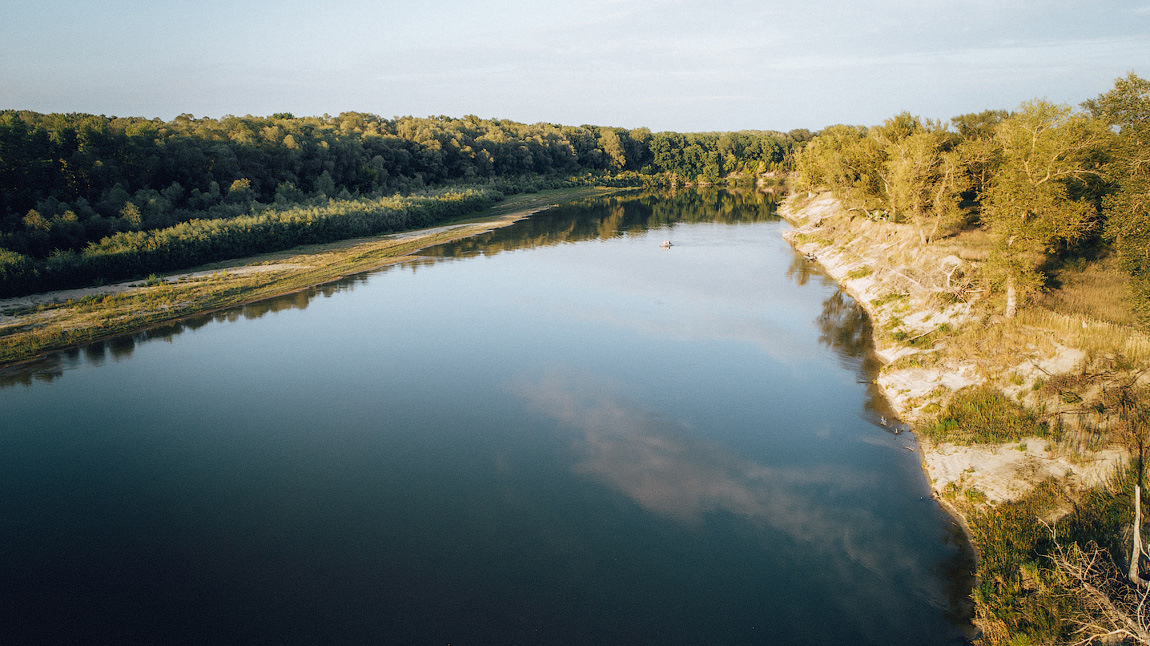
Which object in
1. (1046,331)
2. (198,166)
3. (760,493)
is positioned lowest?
(760,493)

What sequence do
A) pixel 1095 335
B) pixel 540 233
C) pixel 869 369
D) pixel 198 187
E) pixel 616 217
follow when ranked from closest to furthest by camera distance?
pixel 1095 335, pixel 869 369, pixel 198 187, pixel 540 233, pixel 616 217

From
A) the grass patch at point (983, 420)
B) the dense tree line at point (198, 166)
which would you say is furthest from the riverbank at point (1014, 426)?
→ the dense tree line at point (198, 166)

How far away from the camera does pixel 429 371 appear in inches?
903

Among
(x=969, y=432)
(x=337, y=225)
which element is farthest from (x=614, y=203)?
(x=969, y=432)

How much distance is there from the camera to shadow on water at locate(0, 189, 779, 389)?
A: 78.1 feet

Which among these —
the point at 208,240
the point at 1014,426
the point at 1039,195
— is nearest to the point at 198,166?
the point at 208,240

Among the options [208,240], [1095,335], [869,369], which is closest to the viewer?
[1095,335]

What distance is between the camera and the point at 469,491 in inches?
595

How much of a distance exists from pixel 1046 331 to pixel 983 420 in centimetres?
430

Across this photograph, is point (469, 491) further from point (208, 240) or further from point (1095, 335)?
point (208, 240)

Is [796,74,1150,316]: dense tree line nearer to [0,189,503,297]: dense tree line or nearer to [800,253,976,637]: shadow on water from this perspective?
[800,253,976,637]: shadow on water

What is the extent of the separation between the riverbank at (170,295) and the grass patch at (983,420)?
1300 inches

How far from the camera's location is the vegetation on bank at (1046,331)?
1024 cm

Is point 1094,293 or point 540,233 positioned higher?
point 540,233
